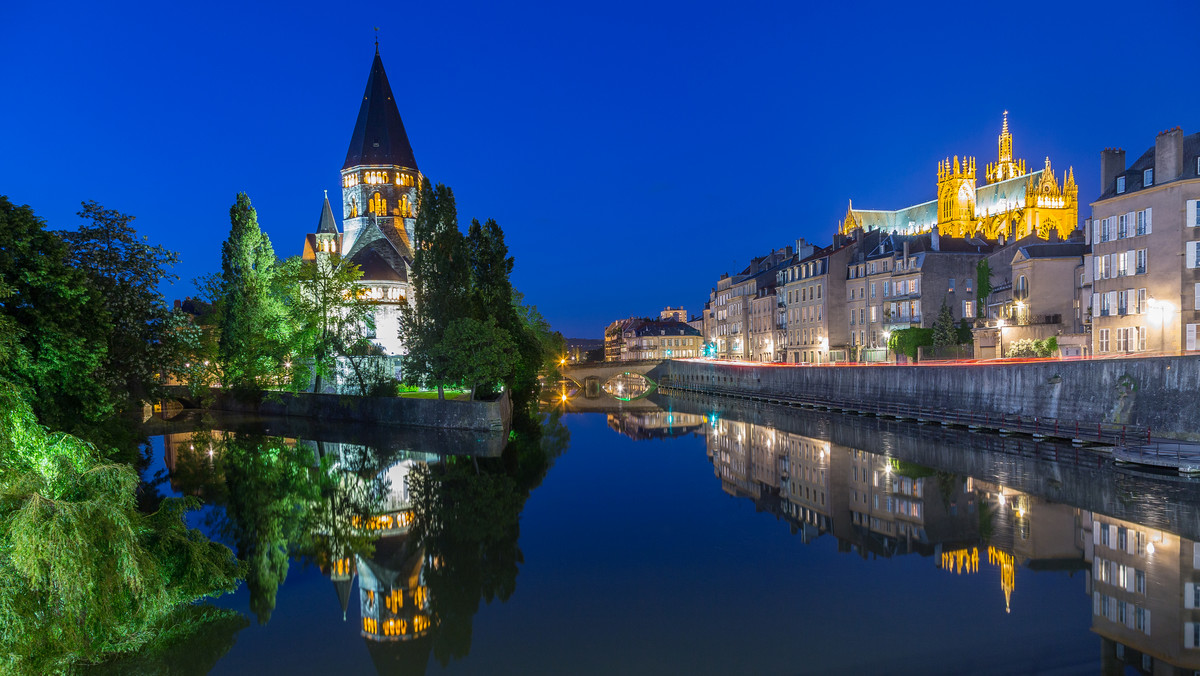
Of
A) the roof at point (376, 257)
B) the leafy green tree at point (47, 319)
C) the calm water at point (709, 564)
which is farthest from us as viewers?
the roof at point (376, 257)

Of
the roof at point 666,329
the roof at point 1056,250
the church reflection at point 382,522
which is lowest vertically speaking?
the church reflection at point 382,522

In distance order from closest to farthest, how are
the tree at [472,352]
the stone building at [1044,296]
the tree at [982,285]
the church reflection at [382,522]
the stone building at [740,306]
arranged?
the church reflection at [382,522], the tree at [472,352], the stone building at [1044,296], the tree at [982,285], the stone building at [740,306]

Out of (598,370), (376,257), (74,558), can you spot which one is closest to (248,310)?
(376,257)

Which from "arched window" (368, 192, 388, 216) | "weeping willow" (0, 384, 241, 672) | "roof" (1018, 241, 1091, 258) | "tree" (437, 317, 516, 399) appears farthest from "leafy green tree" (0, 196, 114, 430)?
"arched window" (368, 192, 388, 216)

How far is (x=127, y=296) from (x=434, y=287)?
2468 centimetres

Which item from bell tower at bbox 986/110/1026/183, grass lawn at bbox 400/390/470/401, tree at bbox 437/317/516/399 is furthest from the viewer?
bell tower at bbox 986/110/1026/183

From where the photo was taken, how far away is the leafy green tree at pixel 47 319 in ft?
54.2

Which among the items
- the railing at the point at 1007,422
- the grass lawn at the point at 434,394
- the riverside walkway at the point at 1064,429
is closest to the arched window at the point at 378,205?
the grass lawn at the point at 434,394

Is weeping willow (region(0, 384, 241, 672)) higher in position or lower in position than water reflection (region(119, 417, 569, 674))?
higher

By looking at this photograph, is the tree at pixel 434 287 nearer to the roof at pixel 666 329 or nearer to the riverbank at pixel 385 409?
the riverbank at pixel 385 409

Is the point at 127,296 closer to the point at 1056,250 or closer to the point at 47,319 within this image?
the point at 47,319

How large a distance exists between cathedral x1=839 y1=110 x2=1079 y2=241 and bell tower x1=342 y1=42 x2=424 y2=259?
165 feet

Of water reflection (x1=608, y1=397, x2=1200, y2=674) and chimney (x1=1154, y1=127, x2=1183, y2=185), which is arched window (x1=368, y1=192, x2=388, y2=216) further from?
chimney (x1=1154, y1=127, x2=1183, y2=185)

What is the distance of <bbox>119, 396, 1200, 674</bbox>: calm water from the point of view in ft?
44.1
